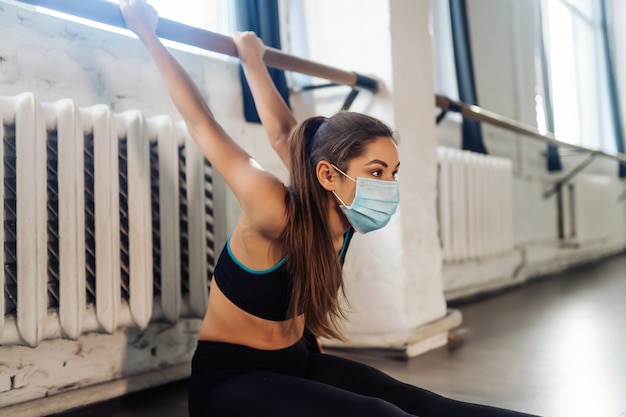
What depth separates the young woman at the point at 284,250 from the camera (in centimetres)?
107

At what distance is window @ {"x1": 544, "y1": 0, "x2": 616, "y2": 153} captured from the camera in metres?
5.84

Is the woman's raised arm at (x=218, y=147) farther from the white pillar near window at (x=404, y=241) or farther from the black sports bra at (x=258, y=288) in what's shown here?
the white pillar near window at (x=404, y=241)

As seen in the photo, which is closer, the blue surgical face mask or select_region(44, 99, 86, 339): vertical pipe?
the blue surgical face mask

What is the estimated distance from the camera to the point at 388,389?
1.13 meters

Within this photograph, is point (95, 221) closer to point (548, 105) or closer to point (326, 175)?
point (326, 175)

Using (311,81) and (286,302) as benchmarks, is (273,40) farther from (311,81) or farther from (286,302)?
(286,302)

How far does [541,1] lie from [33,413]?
4948 millimetres

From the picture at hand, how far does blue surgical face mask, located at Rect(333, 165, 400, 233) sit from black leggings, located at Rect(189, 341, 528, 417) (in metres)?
0.31

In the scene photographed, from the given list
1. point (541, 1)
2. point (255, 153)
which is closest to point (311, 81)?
point (255, 153)

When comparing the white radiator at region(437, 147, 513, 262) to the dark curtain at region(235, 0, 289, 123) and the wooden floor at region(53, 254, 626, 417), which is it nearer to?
the wooden floor at region(53, 254, 626, 417)

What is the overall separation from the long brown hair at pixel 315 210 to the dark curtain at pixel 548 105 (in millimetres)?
3887

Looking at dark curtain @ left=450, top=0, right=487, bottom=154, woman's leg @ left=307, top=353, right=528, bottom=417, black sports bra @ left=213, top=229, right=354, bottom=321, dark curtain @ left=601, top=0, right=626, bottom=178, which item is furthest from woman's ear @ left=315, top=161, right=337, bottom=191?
dark curtain @ left=601, top=0, right=626, bottom=178

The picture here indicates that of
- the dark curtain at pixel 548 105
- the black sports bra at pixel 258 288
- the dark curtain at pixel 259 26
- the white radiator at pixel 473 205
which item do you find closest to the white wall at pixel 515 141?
the dark curtain at pixel 548 105

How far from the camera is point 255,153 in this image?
81.5 inches
